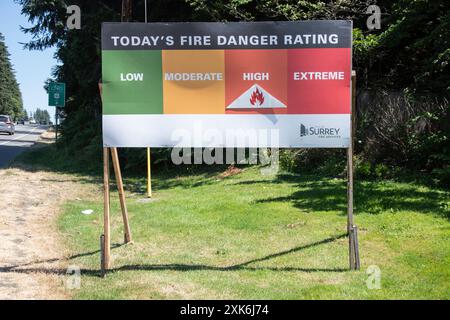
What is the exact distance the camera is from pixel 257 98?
6.57 meters

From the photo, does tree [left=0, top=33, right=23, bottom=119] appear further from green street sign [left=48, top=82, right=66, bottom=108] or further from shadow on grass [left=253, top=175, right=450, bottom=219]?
shadow on grass [left=253, top=175, right=450, bottom=219]

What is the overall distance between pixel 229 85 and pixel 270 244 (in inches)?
98.3

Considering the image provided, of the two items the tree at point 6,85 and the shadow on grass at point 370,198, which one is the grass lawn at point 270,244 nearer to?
the shadow on grass at point 370,198

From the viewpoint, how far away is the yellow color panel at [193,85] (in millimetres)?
6574

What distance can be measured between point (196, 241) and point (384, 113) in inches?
337

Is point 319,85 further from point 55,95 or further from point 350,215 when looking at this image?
point 55,95

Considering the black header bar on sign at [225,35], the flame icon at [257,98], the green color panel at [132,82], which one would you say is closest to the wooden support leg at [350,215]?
the flame icon at [257,98]

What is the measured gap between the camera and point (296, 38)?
6.45 m

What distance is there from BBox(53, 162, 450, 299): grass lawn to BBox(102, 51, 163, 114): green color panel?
1989mm

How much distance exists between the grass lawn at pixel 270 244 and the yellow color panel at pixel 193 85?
6.45 feet

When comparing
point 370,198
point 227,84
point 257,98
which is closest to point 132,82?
point 227,84

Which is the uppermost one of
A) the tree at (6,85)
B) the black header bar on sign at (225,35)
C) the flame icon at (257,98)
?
the tree at (6,85)

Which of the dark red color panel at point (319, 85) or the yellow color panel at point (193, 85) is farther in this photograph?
the yellow color panel at point (193, 85)
